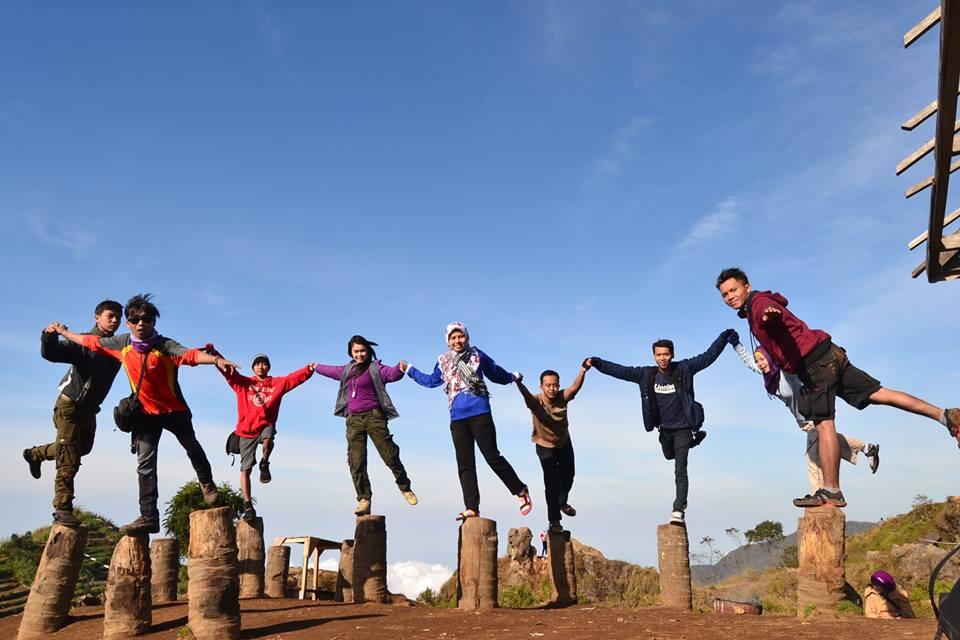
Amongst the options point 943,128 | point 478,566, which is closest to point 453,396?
point 478,566

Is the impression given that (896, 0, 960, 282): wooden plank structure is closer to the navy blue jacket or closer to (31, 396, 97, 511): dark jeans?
the navy blue jacket

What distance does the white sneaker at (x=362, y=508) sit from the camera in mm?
9578

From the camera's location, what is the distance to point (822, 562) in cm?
679

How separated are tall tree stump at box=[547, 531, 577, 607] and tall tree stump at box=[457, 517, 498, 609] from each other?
125 centimetres

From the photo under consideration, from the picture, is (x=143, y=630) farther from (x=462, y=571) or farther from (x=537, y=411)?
(x=537, y=411)

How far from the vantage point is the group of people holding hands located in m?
7.20

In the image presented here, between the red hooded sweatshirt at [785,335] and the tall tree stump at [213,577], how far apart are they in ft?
17.7

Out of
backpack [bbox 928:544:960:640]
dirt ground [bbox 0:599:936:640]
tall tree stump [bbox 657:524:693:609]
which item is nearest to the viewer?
backpack [bbox 928:544:960:640]

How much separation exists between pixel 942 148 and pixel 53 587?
1112cm

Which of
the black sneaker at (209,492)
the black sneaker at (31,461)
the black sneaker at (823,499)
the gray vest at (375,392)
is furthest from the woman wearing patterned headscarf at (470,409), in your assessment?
the black sneaker at (31,461)

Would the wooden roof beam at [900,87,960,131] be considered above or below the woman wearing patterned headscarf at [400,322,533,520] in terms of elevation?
above

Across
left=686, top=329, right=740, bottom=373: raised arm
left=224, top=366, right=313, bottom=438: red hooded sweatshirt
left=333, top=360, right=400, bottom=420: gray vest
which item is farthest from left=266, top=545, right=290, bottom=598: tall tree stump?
left=686, top=329, right=740, bottom=373: raised arm

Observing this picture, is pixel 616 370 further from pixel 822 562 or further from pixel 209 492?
pixel 209 492

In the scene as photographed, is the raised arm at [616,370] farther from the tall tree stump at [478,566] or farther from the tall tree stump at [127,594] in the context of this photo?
the tall tree stump at [127,594]
